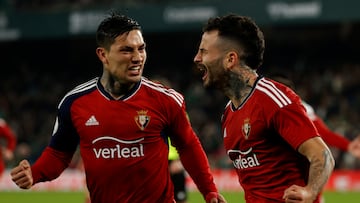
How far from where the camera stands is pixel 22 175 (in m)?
5.27

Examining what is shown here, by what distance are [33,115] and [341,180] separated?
10.0m

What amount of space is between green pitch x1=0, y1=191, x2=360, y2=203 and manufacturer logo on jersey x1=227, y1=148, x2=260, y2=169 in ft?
33.7

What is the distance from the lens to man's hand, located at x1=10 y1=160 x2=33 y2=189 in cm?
525

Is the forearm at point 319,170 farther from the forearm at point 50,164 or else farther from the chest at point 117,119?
the forearm at point 50,164

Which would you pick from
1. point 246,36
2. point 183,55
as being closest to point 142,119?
point 246,36

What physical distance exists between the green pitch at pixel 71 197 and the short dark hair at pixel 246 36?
34.2 feet

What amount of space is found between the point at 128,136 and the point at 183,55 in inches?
793

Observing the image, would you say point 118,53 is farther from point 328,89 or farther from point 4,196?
point 328,89

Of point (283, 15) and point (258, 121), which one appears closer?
point (258, 121)

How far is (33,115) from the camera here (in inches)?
930

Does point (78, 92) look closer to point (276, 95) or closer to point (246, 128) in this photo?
point (246, 128)

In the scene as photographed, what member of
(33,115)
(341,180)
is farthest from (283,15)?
(33,115)

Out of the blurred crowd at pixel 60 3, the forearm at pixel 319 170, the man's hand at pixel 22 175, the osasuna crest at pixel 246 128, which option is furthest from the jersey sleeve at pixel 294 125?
the blurred crowd at pixel 60 3

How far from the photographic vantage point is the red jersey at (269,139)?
4289 millimetres
